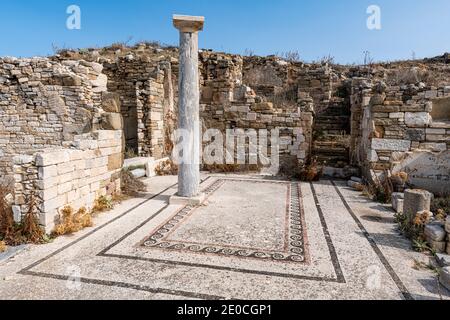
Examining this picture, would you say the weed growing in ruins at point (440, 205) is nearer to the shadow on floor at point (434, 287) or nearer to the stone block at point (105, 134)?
the shadow on floor at point (434, 287)

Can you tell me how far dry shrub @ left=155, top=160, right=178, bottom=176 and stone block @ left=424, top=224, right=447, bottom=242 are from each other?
6.82 metres

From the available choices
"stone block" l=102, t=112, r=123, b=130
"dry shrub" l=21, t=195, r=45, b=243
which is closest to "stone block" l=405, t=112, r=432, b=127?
"stone block" l=102, t=112, r=123, b=130

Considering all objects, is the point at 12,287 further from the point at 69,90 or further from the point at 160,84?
the point at 160,84

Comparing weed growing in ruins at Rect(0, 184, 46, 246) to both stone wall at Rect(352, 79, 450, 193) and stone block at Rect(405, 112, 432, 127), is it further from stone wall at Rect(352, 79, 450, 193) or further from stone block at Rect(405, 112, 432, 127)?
stone block at Rect(405, 112, 432, 127)

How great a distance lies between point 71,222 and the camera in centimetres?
450

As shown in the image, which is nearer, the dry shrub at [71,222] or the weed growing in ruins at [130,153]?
the dry shrub at [71,222]

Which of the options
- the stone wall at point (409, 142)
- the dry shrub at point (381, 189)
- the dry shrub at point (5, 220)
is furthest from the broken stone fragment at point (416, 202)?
the dry shrub at point (5, 220)

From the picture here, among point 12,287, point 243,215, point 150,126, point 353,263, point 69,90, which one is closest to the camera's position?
point 12,287

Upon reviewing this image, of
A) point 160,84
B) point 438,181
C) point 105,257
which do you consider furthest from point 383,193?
point 160,84

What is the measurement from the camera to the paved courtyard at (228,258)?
2988 mm

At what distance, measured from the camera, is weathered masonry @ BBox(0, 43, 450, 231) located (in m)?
5.20

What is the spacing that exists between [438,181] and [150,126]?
326 inches

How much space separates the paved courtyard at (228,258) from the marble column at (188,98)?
694 millimetres

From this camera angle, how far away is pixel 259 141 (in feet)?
30.6
